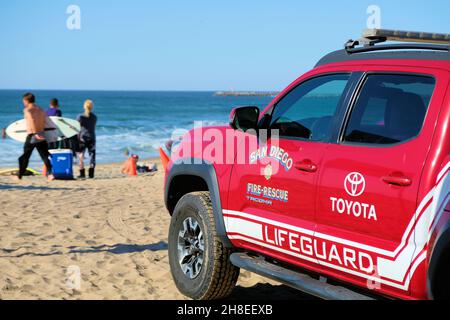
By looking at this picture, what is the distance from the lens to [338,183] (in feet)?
12.8

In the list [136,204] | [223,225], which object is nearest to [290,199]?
[223,225]

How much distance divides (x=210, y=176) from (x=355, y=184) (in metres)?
1.63

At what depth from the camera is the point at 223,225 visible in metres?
5.04

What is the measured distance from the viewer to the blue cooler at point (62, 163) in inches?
579

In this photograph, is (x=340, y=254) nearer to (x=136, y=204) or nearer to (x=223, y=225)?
(x=223, y=225)

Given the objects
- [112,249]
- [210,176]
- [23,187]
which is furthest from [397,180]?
[23,187]

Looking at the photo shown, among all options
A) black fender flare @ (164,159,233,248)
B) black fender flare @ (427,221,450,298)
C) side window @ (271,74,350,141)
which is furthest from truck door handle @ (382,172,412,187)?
black fender flare @ (164,159,233,248)

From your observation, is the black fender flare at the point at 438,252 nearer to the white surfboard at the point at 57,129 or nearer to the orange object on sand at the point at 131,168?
the white surfboard at the point at 57,129

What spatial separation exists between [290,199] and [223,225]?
0.87 m

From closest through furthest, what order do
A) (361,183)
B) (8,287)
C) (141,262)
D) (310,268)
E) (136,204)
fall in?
(361,183) < (310,268) < (8,287) < (141,262) < (136,204)

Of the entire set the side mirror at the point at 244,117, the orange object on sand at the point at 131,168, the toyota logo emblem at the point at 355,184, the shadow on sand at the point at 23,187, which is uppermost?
the side mirror at the point at 244,117

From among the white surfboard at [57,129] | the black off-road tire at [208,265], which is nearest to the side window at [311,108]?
the black off-road tire at [208,265]

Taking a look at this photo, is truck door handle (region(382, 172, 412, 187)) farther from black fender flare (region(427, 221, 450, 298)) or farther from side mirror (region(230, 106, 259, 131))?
side mirror (region(230, 106, 259, 131))

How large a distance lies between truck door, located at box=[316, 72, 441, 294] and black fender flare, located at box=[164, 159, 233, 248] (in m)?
1.17
